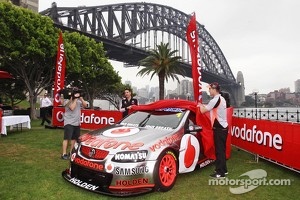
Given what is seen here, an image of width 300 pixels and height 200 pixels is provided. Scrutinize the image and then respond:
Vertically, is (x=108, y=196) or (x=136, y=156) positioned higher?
(x=136, y=156)

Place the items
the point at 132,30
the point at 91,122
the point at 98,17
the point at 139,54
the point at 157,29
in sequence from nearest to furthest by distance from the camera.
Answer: the point at 91,122 < the point at 139,54 < the point at 98,17 < the point at 132,30 < the point at 157,29

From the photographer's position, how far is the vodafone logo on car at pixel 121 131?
16.5 feet

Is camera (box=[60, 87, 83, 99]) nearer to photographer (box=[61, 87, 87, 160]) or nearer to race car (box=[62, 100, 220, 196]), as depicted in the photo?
photographer (box=[61, 87, 87, 160])

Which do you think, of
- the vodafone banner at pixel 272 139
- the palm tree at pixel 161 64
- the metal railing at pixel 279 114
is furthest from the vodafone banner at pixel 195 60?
the palm tree at pixel 161 64

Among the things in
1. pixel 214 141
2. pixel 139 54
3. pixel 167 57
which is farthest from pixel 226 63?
pixel 214 141

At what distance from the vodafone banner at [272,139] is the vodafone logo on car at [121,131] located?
3282 mm

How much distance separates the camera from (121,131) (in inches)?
207

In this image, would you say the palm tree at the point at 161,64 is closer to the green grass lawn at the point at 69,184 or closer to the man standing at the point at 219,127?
the green grass lawn at the point at 69,184

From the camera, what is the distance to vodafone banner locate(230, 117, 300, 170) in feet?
18.6

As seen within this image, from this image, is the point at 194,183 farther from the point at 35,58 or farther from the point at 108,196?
the point at 35,58

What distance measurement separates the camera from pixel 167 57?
3503cm

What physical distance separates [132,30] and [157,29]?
13.7 metres

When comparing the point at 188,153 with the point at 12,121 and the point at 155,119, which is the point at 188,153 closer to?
the point at 155,119

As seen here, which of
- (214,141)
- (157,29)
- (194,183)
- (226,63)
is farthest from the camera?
(226,63)
